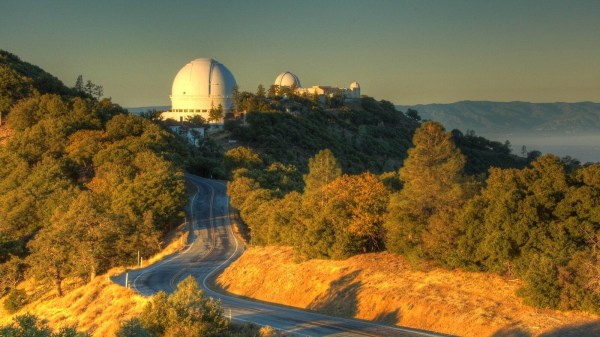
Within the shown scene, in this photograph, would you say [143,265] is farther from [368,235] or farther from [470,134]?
[470,134]

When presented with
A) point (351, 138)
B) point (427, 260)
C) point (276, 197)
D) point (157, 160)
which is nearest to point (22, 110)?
point (157, 160)

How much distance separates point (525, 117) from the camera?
543ft

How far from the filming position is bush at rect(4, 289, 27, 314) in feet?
131

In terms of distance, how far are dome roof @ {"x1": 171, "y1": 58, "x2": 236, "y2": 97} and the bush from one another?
68.2 m

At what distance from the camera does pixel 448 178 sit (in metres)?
31.3

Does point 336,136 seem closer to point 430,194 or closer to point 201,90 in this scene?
point 201,90

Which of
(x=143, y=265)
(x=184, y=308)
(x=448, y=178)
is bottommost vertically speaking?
(x=143, y=265)

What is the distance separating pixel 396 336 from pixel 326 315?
5.39 meters

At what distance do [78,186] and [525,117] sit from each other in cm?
12574

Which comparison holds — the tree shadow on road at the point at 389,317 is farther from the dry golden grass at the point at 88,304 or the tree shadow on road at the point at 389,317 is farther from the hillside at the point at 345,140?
the hillside at the point at 345,140

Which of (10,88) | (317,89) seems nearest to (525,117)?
(317,89)

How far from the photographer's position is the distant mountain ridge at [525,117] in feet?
477

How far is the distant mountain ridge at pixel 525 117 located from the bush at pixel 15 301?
4425 inches

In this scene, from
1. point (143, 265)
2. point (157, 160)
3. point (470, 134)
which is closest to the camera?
point (143, 265)
